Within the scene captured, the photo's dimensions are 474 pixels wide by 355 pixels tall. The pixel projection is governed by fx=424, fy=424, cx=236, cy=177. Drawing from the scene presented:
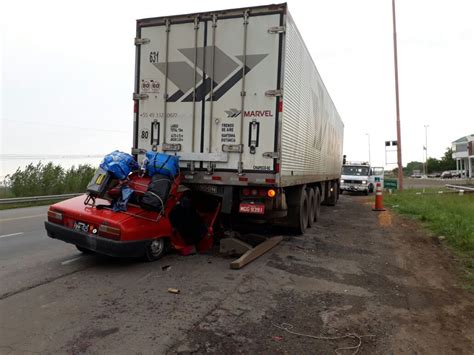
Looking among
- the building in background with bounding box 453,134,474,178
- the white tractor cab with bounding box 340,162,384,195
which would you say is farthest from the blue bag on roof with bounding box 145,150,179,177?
the building in background with bounding box 453,134,474,178

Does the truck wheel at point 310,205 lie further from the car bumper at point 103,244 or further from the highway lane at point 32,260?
the highway lane at point 32,260

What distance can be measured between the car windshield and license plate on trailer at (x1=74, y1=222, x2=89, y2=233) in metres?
25.9

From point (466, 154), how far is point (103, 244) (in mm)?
88013

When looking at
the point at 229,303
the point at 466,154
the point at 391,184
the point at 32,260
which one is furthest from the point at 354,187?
the point at 466,154

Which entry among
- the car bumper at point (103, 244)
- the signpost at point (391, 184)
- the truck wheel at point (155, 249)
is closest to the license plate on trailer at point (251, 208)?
the truck wheel at point (155, 249)

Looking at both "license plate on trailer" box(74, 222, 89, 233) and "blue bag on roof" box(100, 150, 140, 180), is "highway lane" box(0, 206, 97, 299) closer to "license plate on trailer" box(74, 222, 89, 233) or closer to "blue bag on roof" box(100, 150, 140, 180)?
"license plate on trailer" box(74, 222, 89, 233)

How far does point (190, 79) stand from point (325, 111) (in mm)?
7217

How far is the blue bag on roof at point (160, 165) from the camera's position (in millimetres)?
6539

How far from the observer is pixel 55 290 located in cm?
506

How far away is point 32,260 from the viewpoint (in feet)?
21.9

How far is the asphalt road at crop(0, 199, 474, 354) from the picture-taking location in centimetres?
380

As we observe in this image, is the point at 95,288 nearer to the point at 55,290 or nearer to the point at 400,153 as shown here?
the point at 55,290

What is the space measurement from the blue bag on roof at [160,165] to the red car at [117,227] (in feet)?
0.70

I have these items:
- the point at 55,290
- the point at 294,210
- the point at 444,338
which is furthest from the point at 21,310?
the point at 294,210
